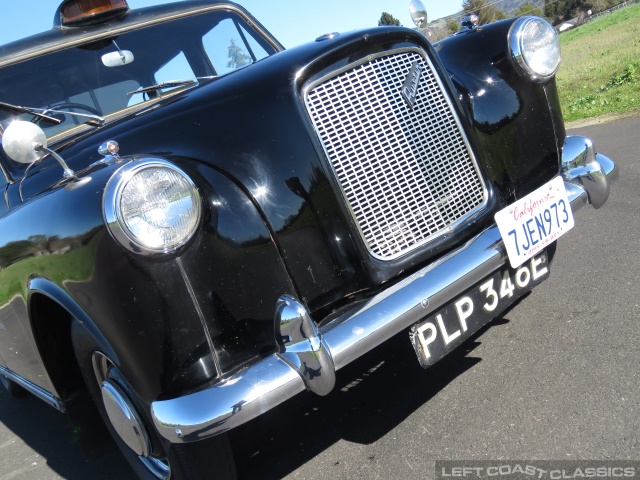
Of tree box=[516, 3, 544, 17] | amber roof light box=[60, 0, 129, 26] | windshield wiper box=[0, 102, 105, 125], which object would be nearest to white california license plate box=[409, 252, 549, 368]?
tree box=[516, 3, 544, 17]

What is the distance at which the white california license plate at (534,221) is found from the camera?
2.60 metres

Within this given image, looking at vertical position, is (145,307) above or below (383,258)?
above

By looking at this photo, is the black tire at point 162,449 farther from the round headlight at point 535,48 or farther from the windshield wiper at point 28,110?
the round headlight at point 535,48

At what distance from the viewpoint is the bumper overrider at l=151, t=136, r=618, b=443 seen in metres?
2.01

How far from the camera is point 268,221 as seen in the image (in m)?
2.35

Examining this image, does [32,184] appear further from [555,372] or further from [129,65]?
[555,372]

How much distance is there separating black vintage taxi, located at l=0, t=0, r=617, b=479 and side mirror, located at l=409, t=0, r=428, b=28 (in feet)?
1.23

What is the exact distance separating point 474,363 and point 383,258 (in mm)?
876

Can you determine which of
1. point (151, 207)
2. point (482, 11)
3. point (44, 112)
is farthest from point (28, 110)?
point (482, 11)

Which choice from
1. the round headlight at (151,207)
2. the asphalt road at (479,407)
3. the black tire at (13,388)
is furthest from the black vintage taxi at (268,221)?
the black tire at (13,388)

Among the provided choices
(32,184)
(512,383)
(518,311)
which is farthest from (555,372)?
(32,184)

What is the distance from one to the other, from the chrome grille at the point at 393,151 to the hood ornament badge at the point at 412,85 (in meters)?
0.01

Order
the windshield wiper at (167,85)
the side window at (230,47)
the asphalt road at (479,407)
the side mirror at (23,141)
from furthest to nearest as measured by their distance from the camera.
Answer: the side window at (230,47), the windshield wiper at (167,85), the side mirror at (23,141), the asphalt road at (479,407)

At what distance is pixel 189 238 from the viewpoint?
2105 mm
